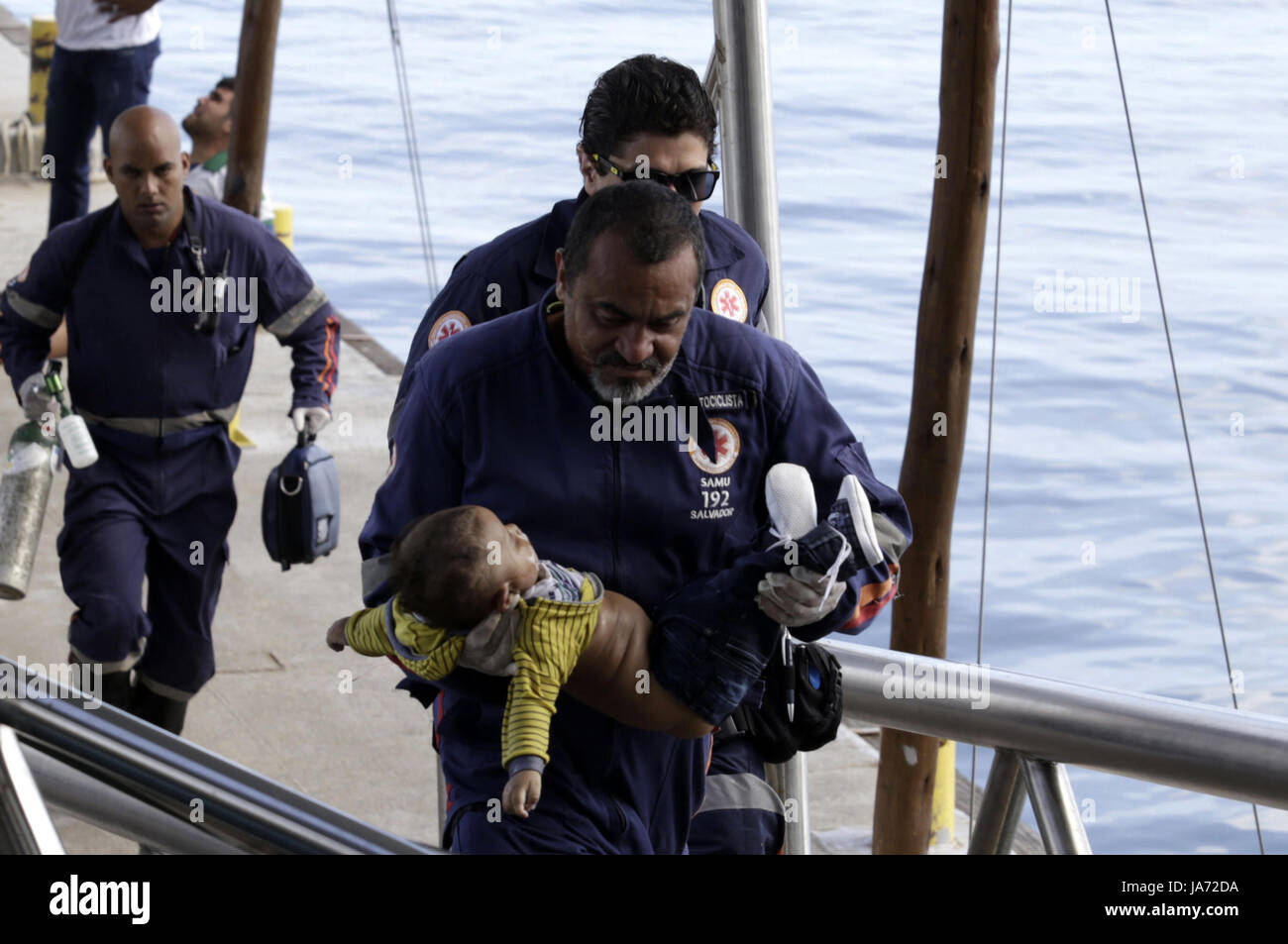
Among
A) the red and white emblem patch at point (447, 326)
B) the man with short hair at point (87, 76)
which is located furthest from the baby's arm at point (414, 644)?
the man with short hair at point (87, 76)

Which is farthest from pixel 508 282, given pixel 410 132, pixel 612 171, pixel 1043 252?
pixel 1043 252

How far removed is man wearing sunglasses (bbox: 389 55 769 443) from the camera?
327cm

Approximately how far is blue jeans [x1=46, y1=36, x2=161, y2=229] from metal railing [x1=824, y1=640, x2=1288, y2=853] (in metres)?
7.21

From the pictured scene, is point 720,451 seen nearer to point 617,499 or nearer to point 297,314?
point 617,499

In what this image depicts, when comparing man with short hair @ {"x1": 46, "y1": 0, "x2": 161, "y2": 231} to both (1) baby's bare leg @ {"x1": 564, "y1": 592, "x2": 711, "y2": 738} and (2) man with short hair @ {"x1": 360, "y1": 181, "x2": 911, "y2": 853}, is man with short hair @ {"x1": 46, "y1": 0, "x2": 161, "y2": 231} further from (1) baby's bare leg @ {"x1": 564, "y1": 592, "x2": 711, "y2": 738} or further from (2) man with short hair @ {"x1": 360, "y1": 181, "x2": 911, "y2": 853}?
(1) baby's bare leg @ {"x1": 564, "y1": 592, "x2": 711, "y2": 738}

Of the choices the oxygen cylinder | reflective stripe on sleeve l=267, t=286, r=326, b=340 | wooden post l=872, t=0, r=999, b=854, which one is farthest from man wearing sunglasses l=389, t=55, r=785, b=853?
the oxygen cylinder

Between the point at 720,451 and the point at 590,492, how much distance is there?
0.22 m

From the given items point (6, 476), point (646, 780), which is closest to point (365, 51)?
point (6, 476)

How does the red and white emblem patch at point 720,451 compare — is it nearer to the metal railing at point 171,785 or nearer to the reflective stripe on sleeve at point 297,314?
the metal railing at point 171,785

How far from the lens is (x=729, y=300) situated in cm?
345

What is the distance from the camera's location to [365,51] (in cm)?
2881

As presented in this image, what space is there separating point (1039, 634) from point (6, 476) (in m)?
5.46

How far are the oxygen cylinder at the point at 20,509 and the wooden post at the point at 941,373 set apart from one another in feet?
8.77

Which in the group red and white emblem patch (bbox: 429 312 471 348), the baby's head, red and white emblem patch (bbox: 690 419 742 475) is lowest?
the baby's head
